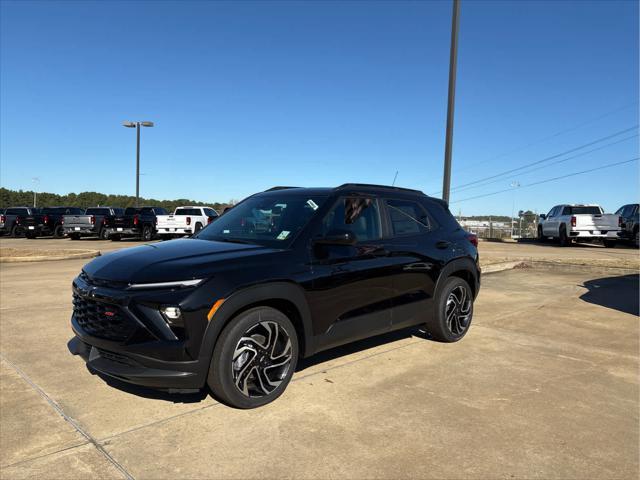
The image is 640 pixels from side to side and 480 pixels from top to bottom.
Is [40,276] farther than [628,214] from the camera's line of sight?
No

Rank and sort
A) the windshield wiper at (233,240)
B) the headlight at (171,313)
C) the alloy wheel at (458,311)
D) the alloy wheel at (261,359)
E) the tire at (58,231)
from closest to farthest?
the headlight at (171,313) → the alloy wheel at (261,359) → the windshield wiper at (233,240) → the alloy wheel at (458,311) → the tire at (58,231)

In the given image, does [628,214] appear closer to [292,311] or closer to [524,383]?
[524,383]

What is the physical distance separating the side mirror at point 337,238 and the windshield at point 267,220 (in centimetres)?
23

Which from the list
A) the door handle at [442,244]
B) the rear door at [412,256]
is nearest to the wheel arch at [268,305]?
the rear door at [412,256]

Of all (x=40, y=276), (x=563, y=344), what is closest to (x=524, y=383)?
(x=563, y=344)

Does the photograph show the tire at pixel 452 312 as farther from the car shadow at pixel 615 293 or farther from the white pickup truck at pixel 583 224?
the white pickup truck at pixel 583 224

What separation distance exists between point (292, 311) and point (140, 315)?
3.80 feet

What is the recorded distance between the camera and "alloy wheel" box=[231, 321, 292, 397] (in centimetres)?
347

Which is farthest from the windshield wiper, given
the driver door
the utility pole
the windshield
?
the utility pole

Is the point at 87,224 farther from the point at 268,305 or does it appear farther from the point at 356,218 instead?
the point at 268,305

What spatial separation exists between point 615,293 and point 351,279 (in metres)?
7.08

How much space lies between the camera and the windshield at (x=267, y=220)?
161 inches

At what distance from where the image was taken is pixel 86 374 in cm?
423

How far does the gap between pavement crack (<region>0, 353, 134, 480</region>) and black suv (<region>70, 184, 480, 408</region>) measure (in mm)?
401
